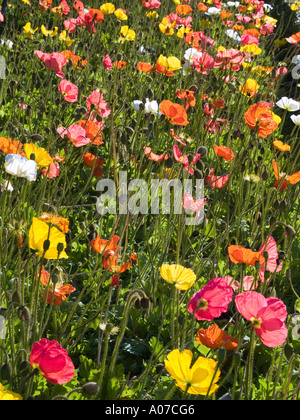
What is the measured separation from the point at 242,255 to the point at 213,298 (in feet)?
0.76

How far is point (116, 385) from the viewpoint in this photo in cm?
139

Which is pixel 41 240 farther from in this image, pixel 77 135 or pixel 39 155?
pixel 77 135

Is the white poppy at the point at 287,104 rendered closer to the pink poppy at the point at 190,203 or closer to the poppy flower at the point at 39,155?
the pink poppy at the point at 190,203

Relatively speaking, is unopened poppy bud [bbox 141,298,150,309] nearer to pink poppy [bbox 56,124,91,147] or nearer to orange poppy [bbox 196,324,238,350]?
orange poppy [bbox 196,324,238,350]

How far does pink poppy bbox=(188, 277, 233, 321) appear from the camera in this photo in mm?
1310

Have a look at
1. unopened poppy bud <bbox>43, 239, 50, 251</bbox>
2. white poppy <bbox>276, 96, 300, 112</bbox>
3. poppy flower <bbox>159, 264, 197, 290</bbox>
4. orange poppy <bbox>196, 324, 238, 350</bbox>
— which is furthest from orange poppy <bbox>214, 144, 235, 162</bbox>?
unopened poppy bud <bbox>43, 239, 50, 251</bbox>

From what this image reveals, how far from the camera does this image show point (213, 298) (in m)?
1.32

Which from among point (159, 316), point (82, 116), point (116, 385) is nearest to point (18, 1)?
point (82, 116)

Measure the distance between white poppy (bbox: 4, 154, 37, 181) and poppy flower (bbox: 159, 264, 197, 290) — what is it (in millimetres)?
471

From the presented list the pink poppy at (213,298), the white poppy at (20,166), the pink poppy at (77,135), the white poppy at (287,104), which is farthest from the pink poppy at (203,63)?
the pink poppy at (213,298)

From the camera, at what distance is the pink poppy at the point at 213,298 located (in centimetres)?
131

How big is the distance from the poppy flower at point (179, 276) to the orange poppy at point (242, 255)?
0.14 meters
